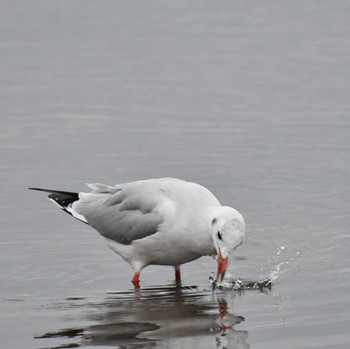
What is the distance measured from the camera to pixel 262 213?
12.7 m

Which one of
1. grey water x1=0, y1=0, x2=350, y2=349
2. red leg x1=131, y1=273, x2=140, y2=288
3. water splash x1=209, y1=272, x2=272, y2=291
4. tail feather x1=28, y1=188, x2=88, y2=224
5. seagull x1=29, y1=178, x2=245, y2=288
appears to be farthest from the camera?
tail feather x1=28, y1=188, x2=88, y2=224

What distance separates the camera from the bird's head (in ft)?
31.6

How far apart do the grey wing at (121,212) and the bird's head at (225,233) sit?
767 millimetres

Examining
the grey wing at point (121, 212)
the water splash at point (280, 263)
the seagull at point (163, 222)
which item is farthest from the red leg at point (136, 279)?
the water splash at point (280, 263)

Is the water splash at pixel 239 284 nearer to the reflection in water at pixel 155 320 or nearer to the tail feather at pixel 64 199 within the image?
→ the reflection in water at pixel 155 320

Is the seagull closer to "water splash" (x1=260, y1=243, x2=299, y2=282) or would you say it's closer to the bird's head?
the bird's head

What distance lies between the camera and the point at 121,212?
11.1 m

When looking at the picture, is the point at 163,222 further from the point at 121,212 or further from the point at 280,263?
the point at 280,263

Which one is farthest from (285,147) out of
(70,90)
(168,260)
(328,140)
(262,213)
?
(168,260)

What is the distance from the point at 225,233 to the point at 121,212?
5.57ft

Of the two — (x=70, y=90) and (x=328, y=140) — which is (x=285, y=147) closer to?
(x=328, y=140)

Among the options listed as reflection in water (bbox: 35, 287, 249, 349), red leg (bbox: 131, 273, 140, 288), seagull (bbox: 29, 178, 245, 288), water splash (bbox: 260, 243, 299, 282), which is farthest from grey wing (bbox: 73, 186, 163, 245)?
water splash (bbox: 260, 243, 299, 282)

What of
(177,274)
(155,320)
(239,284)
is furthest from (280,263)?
(155,320)

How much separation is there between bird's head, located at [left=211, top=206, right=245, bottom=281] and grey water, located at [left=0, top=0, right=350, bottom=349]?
363 mm
